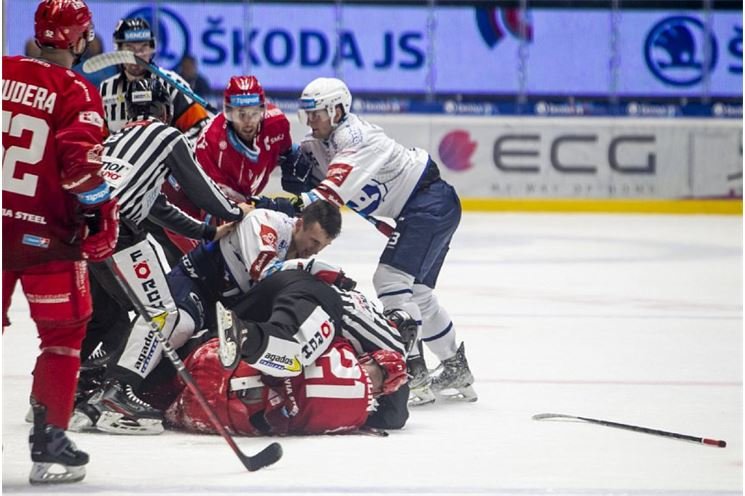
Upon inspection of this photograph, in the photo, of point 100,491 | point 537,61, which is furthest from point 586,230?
point 100,491

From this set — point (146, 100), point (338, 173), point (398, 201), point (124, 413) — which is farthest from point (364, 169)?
point (124, 413)

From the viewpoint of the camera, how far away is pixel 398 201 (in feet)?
15.8

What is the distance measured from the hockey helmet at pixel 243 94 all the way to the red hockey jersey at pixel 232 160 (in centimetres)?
14

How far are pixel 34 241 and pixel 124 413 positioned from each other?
831 mm

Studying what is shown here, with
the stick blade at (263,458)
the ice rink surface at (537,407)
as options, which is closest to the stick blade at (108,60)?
the ice rink surface at (537,407)

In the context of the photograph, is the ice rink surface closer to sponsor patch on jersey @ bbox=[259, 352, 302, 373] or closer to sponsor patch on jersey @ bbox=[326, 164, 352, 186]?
sponsor patch on jersey @ bbox=[259, 352, 302, 373]

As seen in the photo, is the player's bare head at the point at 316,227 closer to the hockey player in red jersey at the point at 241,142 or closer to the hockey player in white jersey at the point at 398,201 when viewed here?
the hockey player in white jersey at the point at 398,201

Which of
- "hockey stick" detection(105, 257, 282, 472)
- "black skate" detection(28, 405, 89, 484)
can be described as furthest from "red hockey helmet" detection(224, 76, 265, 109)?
"black skate" detection(28, 405, 89, 484)

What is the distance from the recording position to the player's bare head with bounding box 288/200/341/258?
4.05 metres

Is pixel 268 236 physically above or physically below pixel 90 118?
below

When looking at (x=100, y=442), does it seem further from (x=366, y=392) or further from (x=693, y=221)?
(x=693, y=221)

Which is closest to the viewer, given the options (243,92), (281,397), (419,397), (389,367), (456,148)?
(281,397)

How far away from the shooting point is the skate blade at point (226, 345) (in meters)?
3.49

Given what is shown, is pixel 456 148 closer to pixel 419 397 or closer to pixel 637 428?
pixel 419 397
